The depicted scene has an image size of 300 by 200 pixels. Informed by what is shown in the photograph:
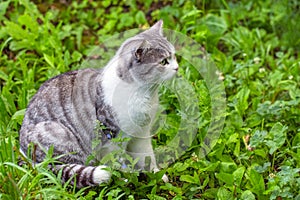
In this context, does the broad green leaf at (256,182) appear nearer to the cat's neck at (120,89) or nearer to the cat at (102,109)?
the cat at (102,109)

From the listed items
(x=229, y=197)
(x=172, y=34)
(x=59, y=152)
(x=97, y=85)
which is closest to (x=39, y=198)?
(x=59, y=152)

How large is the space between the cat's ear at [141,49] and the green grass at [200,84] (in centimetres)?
68

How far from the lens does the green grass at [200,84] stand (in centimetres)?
338

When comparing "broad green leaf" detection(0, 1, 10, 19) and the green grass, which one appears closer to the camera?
the green grass

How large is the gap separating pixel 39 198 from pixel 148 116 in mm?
803

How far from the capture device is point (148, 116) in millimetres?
3504

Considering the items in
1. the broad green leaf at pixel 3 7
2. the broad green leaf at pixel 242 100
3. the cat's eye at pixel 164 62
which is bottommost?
the broad green leaf at pixel 242 100

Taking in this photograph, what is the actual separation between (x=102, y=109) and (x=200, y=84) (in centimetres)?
92

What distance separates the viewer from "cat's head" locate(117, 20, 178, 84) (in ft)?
10.9

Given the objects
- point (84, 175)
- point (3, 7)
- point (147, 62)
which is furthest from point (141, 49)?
point (3, 7)

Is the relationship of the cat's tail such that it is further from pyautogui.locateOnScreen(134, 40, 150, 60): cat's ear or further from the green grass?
pyautogui.locateOnScreen(134, 40, 150, 60): cat's ear

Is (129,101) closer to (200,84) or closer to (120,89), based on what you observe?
(120,89)

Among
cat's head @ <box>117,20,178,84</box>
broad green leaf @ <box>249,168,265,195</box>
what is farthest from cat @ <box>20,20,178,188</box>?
broad green leaf @ <box>249,168,265,195</box>

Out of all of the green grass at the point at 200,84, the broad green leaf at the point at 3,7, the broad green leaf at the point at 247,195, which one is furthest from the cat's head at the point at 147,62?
the broad green leaf at the point at 3,7
